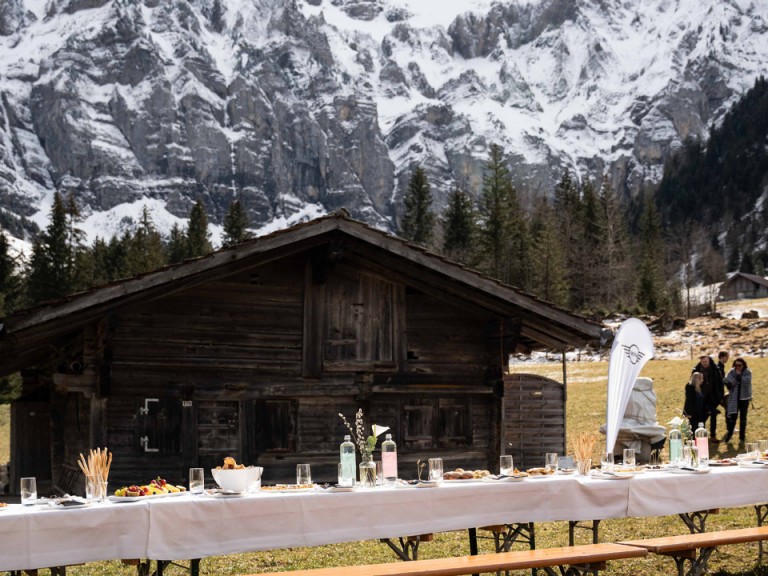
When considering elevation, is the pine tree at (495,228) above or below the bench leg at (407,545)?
above

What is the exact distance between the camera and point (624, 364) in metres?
12.4

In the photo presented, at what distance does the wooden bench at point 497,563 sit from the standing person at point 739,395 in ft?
44.3

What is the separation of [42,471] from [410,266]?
9589mm

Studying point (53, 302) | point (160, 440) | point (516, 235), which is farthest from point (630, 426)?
point (516, 235)

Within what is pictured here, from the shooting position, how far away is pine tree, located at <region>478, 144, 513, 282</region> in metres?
77.2

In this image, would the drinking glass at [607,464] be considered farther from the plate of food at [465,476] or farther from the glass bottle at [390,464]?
the glass bottle at [390,464]

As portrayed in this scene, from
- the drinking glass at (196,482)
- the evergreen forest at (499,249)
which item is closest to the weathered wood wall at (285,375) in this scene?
the drinking glass at (196,482)

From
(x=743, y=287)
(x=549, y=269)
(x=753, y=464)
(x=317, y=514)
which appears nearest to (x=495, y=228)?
(x=549, y=269)

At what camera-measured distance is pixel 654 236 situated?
318ft

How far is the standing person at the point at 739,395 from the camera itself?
67.9ft

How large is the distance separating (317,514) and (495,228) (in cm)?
7033

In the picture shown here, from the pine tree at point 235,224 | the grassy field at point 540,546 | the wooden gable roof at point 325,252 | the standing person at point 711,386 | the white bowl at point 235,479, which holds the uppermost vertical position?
the pine tree at point 235,224

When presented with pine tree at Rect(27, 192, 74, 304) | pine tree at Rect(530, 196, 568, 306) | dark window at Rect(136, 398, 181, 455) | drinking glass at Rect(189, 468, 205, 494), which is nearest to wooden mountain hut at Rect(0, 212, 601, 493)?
dark window at Rect(136, 398, 181, 455)

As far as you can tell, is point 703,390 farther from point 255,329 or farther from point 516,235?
point 516,235
